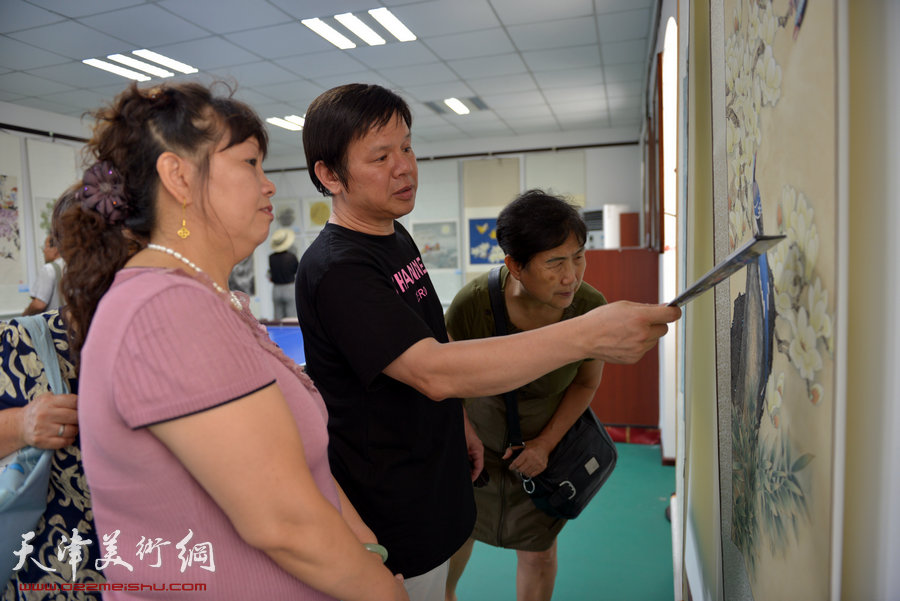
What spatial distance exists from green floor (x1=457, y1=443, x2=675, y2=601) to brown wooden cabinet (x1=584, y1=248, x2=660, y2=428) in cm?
94

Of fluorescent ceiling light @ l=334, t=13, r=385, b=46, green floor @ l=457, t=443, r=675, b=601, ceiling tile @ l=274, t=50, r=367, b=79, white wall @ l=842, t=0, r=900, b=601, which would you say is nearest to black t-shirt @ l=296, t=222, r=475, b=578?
white wall @ l=842, t=0, r=900, b=601

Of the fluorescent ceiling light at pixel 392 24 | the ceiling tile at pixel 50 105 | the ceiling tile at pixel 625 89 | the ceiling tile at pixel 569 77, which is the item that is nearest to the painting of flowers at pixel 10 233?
the ceiling tile at pixel 50 105

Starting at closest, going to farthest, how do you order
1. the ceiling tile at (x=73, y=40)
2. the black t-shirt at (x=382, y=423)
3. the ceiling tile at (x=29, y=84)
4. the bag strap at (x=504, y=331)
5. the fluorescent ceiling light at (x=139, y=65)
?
1. the black t-shirt at (x=382, y=423)
2. the bag strap at (x=504, y=331)
3. the ceiling tile at (x=73, y=40)
4. the fluorescent ceiling light at (x=139, y=65)
5. the ceiling tile at (x=29, y=84)

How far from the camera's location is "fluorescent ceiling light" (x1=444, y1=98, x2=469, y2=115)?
689 cm

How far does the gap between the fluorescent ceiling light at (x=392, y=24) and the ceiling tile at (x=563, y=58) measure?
3.78 feet

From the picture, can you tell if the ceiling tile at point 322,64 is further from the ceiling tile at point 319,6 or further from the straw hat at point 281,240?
the straw hat at point 281,240

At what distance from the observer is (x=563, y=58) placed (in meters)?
5.50

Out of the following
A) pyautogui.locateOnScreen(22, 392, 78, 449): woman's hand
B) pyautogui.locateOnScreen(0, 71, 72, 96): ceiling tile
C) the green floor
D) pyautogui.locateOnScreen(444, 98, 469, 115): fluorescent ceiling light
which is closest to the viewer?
pyautogui.locateOnScreen(22, 392, 78, 449): woman's hand

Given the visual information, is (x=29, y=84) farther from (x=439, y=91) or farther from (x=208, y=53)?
(x=439, y=91)

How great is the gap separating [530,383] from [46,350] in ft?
4.41

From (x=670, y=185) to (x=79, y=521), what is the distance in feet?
11.4

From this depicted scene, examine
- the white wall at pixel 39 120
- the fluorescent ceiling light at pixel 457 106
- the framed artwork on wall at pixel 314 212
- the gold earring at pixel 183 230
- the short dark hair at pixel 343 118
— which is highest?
Result: the fluorescent ceiling light at pixel 457 106

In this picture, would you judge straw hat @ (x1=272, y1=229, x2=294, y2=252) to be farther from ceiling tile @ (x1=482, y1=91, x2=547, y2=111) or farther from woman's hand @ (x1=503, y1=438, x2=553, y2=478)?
woman's hand @ (x1=503, y1=438, x2=553, y2=478)

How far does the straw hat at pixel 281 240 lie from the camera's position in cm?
939
